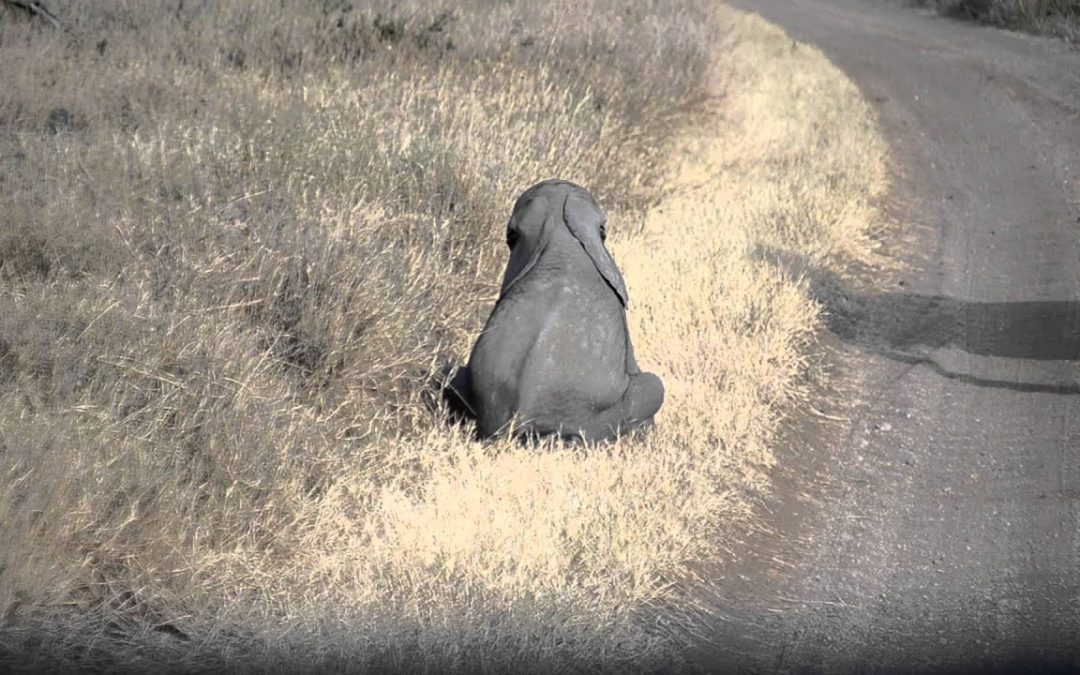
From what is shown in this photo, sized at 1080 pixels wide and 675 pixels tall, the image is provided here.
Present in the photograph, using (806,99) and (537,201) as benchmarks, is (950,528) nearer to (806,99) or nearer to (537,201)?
(537,201)

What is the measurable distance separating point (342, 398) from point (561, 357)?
1169 millimetres

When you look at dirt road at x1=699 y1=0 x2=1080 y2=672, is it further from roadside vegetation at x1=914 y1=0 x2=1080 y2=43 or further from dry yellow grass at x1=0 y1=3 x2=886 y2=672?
roadside vegetation at x1=914 y1=0 x2=1080 y2=43

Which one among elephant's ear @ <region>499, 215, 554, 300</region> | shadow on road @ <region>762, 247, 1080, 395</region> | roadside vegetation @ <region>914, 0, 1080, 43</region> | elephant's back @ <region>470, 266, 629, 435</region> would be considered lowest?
shadow on road @ <region>762, 247, 1080, 395</region>

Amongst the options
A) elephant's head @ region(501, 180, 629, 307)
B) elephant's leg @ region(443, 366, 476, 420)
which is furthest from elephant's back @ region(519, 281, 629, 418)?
elephant's leg @ region(443, 366, 476, 420)

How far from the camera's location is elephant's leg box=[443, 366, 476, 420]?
253 inches

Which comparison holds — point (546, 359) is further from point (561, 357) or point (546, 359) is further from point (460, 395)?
point (460, 395)

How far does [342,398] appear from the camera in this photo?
6559 mm

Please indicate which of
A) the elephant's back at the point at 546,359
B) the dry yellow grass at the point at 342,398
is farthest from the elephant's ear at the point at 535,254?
the dry yellow grass at the point at 342,398

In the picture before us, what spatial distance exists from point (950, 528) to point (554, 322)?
2.11m

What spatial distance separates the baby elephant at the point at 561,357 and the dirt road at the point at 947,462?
3.26ft

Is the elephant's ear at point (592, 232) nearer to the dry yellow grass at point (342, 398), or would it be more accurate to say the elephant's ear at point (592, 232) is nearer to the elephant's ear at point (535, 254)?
the elephant's ear at point (535, 254)

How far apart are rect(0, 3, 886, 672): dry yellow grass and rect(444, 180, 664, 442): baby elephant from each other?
0.19 m

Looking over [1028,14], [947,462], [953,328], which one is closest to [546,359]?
[947,462]

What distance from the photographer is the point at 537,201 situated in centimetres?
691
